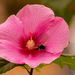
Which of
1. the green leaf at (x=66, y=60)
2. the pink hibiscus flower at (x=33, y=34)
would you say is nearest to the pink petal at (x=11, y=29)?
the pink hibiscus flower at (x=33, y=34)

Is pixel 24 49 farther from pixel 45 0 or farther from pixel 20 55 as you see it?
pixel 45 0

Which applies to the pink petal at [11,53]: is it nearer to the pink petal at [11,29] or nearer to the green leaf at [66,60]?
the pink petal at [11,29]

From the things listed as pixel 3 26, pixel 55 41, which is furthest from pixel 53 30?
pixel 3 26

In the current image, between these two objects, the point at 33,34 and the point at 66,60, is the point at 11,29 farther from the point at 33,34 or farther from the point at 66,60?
the point at 66,60

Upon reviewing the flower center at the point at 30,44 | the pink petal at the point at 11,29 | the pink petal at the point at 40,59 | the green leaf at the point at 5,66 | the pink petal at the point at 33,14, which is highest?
the pink petal at the point at 33,14

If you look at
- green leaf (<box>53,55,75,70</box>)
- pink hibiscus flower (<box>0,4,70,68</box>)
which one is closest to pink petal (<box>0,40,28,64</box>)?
pink hibiscus flower (<box>0,4,70,68</box>)

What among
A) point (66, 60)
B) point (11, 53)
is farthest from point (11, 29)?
point (66, 60)

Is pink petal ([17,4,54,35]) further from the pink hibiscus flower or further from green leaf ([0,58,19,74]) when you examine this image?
green leaf ([0,58,19,74])

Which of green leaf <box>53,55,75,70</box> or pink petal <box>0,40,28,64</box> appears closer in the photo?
pink petal <box>0,40,28,64</box>
